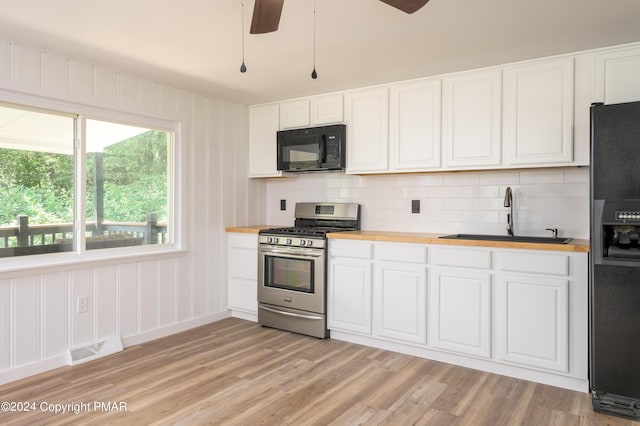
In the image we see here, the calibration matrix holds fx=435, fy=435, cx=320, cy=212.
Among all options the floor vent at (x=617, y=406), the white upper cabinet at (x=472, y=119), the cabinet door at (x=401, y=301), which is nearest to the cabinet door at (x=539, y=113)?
the white upper cabinet at (x=472, y=119)

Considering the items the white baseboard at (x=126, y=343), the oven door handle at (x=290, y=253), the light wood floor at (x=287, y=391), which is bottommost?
the light wood floor at (x=287, y=391)

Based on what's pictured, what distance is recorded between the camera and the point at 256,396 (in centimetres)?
267

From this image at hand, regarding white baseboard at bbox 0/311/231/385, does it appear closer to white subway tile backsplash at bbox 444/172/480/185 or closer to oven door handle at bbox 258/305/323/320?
oven door handle at bbox 258/305/323/320

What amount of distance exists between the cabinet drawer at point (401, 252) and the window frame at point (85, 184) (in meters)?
1.86

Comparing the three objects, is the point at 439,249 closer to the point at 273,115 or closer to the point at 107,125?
the point at 273,115

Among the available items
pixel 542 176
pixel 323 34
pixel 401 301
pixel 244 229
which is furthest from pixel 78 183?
pixel 542 176

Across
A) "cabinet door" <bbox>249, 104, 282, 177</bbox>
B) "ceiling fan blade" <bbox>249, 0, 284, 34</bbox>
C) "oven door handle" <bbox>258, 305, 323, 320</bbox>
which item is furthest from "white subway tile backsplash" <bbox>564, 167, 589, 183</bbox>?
"cabinet door" <bbox>249, 104, 282, 177</bbox>

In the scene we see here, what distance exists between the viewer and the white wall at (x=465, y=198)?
326 cm

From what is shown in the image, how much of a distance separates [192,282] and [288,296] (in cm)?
96

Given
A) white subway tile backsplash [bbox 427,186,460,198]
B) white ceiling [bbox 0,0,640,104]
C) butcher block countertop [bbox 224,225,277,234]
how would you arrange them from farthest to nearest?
butcher block countertop [bbox 224,225,277,234] < white subway tile backsplash [bbox 427,186,460,198] < white ceiling [bbox 0,0,640,104]

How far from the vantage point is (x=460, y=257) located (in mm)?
3143

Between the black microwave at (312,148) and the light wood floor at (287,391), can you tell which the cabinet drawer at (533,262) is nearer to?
the light wood floor at (287,391)

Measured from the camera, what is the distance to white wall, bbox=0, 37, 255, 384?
9.67 feet

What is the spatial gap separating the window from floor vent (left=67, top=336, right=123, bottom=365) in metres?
0.74
